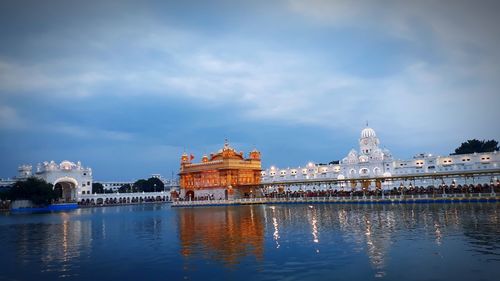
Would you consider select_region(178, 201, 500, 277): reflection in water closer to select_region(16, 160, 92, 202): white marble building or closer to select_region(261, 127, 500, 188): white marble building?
select_region(261, 127, 500, 188): white marble building

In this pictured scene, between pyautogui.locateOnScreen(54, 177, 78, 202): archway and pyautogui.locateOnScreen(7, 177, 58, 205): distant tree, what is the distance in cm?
1990

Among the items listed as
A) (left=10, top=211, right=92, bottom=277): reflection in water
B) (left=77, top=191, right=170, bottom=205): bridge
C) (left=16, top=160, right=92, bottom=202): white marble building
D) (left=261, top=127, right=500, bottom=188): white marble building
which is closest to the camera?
(left=10, top=211, right=92, bottom=277): reflection in water

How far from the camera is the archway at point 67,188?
115475mm

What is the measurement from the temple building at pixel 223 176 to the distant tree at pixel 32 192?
29.3 meters

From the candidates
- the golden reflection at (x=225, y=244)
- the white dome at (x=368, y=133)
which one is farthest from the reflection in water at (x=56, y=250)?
the white dome at (x=368, y=133)

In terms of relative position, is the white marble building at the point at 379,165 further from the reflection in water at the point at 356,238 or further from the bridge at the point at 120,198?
the reflection in water at the point at 356,238

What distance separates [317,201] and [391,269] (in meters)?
52.6

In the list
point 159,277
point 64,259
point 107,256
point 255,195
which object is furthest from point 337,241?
point 255,195

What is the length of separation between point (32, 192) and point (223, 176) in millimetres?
40887

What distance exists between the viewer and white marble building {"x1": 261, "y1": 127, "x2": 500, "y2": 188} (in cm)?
9369

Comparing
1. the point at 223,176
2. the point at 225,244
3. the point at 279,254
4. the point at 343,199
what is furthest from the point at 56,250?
the point at 223,176

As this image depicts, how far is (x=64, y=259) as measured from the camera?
19828mm

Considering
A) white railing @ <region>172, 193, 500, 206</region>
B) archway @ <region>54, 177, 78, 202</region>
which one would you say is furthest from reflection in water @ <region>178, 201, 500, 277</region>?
archway @ <region>54, 177, 78, 202</region>

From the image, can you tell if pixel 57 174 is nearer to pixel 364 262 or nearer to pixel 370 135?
pixel 370 135
